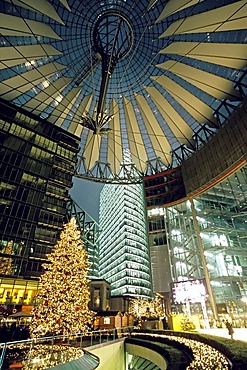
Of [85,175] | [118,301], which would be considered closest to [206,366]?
[85,175]

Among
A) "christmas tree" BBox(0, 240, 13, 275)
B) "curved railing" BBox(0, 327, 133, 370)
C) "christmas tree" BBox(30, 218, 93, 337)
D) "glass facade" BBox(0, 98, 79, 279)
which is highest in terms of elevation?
"glass facade" BBox(0, 98, 79, 279)

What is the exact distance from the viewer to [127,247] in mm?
68812

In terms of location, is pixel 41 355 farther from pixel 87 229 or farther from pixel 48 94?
pixel 87 229

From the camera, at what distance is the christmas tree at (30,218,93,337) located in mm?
13352

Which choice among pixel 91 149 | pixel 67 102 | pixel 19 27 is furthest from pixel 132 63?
pixel 91 149

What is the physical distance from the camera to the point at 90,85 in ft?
90.7

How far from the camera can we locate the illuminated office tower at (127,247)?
6538 centimetres

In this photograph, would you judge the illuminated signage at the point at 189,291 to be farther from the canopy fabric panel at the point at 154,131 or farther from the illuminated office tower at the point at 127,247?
the illuminated office tower at the point at 127,247

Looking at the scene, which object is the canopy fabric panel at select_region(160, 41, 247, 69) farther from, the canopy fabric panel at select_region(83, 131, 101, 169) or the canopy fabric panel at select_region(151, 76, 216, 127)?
the canopy fabric panel at select_region(83, 131, 101, 169)

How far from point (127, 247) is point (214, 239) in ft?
136

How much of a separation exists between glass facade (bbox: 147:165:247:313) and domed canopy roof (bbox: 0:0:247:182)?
30.3 ft

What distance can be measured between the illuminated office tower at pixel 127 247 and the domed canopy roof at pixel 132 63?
45066mm

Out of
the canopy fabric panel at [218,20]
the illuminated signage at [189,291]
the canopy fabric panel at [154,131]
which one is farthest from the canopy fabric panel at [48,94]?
the illuminated signage at [189,291]

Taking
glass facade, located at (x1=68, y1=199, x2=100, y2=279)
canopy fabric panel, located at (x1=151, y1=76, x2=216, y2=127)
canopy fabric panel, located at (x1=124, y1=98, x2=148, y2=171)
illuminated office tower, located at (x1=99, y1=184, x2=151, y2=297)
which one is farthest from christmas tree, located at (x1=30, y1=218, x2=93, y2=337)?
illuminated office tower, located at (x1=99, y1=184, x2=151, y2=297)
